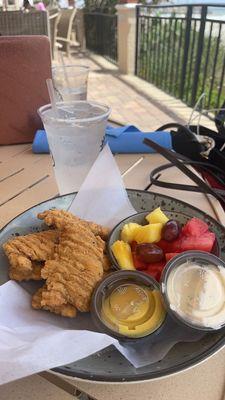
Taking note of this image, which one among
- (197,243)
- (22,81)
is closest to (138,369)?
(197,243)

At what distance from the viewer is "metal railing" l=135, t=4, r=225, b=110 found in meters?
3.89

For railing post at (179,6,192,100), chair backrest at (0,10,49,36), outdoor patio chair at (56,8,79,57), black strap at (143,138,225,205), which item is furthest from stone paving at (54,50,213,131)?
black strap at (143,138,225,205)

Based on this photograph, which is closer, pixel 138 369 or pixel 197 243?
pixel 138 369

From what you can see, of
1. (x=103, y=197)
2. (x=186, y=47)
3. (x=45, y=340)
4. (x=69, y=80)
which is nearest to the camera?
(x=45, y=340)

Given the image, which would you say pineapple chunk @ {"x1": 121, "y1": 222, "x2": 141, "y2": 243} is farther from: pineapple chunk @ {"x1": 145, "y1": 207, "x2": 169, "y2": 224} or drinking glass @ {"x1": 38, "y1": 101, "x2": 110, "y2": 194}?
drinking glass @ {"x1": 38, "y1": 101, "x2": 110, "y2": 194}

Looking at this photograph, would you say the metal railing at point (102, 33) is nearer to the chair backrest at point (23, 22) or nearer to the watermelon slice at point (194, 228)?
the chair backrest at point (23, 22)

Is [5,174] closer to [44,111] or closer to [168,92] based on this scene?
[44,111]

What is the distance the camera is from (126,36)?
19.1ft

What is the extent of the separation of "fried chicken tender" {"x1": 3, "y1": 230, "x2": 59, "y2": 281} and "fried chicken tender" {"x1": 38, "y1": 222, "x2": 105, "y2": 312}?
1.0 inches

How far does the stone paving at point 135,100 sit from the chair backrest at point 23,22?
5.46 feet

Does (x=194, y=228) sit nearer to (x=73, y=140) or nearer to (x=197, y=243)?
(x=197, y=243)

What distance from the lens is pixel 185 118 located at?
3961 mm

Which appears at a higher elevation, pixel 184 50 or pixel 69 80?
pixel 69 80

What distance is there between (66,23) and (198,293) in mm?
7011
